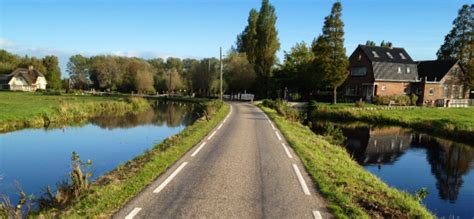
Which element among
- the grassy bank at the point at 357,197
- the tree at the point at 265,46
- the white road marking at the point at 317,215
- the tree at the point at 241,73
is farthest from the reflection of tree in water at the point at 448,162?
the tree at the point at 241,73

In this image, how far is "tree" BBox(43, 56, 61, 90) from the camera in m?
97.8

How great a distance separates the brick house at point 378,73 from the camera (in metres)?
52.8

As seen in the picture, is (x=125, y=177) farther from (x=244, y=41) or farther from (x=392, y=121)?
(x=244, y=41)

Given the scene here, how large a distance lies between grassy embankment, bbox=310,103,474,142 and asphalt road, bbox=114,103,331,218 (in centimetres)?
2261

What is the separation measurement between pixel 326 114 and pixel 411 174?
24285mm

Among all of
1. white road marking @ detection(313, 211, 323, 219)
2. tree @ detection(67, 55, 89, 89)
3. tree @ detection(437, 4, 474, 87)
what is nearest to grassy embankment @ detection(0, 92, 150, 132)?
white road marking @ detection(313, 211, 323, 219)

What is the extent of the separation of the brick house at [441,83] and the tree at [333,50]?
1668cm

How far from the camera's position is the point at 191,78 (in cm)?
7444

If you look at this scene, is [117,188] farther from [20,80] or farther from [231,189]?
[20,80]

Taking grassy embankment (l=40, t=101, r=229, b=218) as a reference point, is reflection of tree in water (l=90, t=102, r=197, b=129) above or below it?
below

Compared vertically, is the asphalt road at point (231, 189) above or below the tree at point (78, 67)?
below

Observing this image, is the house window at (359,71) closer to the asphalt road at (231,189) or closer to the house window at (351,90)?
the house window at (351,90)

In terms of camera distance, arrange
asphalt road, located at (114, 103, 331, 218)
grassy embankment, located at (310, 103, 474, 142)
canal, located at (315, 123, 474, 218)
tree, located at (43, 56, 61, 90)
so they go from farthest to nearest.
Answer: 1. tree, located at (43, 56, 61, 90)
2. grassy embankment, located at (310, 103, 474, 142)
3. canal, located at (315, 123, 474, 218)
4. asphalt road, located at (114, 103, 331, 218)

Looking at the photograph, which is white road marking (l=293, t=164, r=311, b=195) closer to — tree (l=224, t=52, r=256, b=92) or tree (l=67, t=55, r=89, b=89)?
tree (l=224, t=52, r=256, b=92)
